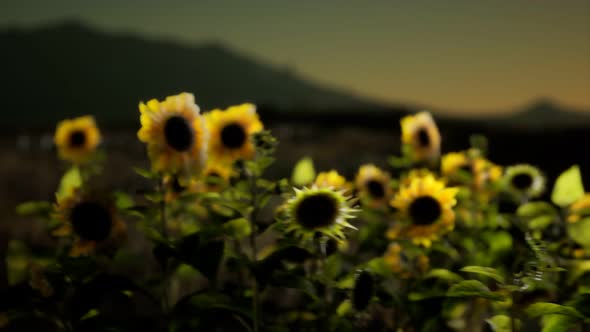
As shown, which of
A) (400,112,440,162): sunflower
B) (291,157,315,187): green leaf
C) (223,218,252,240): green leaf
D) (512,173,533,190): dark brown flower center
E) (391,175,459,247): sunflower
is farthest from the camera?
(400,112,440,162): sunflower

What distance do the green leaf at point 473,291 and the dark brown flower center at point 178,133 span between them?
1.03m

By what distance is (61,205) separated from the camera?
213 cm

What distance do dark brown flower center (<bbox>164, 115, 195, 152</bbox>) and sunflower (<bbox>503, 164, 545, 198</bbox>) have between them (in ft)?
5.98

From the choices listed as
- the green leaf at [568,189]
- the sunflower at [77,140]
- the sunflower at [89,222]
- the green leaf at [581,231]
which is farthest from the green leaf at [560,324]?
the sunflower at [77,140]

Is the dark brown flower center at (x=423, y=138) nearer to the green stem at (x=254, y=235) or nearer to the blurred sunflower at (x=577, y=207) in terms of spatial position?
the blurred sunflower at (x=577, y=207)

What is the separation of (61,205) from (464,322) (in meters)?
2.35

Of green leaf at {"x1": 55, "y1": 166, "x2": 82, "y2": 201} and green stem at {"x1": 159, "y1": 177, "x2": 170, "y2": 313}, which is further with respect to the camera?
green leaf at {"x1": 55, "y1": 166, "x2": 82, "y2": 201}

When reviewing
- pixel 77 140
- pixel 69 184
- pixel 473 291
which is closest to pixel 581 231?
pixel 473 291

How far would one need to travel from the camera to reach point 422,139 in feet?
10.8

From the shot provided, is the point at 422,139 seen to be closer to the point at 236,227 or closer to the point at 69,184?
the point at 236,227

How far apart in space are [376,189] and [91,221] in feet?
5.75

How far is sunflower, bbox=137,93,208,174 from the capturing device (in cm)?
204

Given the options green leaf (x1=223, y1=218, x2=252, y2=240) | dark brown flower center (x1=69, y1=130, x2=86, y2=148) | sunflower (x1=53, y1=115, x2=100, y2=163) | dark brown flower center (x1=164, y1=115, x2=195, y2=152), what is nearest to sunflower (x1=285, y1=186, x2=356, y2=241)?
green leaf (x1=223, y1=218, x2=252, y2=240)

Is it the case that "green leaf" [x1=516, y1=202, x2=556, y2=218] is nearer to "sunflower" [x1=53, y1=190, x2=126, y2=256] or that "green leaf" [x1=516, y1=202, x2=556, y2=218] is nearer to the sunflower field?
the sunflower field
